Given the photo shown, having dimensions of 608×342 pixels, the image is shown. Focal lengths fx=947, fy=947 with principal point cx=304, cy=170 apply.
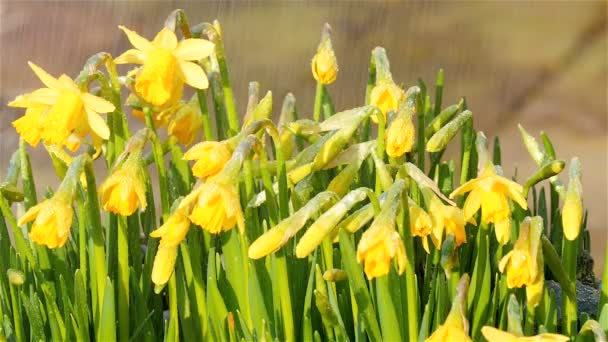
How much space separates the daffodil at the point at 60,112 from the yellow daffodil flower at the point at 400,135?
0.36m

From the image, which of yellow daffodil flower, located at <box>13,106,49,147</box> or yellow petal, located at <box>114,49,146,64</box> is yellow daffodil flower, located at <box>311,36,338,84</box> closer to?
yellow petal, located at <box>114,49,146,64</box>

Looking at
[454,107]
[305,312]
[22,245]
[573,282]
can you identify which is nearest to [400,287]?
[305,312]

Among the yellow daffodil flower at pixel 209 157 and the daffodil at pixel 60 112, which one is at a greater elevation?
the daffodil at pixel 60 112

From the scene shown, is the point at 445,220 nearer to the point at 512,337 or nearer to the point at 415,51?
the point at 512,337

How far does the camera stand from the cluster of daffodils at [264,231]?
Answer: 1113 mm

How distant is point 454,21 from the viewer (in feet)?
11.9

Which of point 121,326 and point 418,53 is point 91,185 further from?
point 418,53

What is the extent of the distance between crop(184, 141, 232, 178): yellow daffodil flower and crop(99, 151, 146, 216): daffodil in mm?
67

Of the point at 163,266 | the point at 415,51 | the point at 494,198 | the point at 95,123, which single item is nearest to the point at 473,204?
the point at 494,198

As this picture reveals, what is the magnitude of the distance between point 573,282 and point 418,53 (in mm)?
2314

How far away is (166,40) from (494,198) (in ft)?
1.60

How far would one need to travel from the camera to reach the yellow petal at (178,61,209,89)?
1.29 m

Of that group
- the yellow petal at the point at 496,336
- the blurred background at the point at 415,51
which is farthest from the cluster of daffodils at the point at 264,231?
the blurred background at the point at 415,51

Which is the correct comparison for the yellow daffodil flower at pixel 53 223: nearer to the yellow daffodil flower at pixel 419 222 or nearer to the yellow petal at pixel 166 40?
the yellow petal at pixel 166 40
